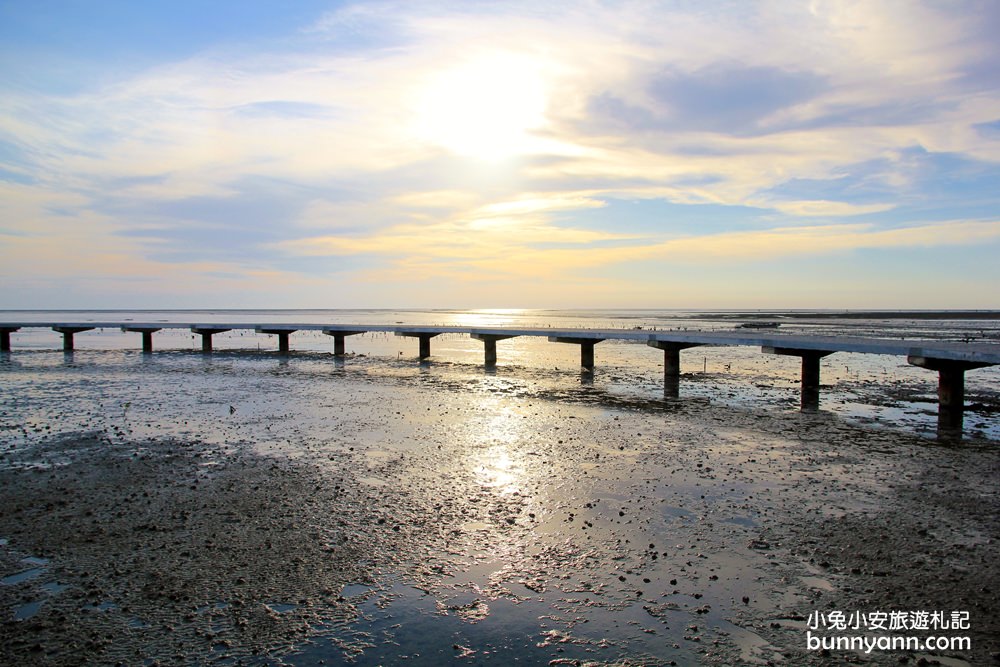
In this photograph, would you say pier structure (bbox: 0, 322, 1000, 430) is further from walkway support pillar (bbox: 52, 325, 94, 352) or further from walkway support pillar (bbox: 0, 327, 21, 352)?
walkway support pillar (bbox: 0, 327, 21, 352)

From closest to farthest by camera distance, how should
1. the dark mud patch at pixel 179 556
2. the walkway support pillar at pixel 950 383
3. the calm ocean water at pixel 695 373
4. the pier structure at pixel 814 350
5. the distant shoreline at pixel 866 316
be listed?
the dark mud patch at pixel 179 556, the pier structure at pixel 814 350, the walkway support pillar at pixel 950 383, the calm ocean water at pixel 695 373, the distant shoreline at pixel 866 316

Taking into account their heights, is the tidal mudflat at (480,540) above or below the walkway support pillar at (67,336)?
below

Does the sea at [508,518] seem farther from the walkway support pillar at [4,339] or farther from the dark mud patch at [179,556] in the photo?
the walkway support pillar at [4,339]

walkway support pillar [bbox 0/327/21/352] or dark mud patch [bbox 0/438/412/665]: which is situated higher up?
walkway support pillar [bbox 0/327/21/352]

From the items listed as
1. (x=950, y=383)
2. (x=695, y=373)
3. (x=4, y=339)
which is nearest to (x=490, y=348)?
(x=695, y=373)

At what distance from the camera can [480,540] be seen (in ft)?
27.3

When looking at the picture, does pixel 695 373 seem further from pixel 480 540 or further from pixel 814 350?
pixel 480 540

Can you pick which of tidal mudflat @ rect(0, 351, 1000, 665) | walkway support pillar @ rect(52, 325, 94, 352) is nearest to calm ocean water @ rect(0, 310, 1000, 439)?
walkway support pillar @ rect(52, 325, 94, 352)

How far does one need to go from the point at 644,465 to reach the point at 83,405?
59.8 feet

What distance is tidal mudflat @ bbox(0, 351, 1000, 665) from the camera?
19.3 ft

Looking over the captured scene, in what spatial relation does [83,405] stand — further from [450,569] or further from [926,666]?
[926,666]

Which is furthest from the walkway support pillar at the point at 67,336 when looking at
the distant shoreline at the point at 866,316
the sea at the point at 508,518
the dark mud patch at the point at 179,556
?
the distant shoreline at the point at 866,316

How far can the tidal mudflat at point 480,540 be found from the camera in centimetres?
589

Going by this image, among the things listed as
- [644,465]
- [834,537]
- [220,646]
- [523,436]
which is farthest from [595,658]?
[523,436]
